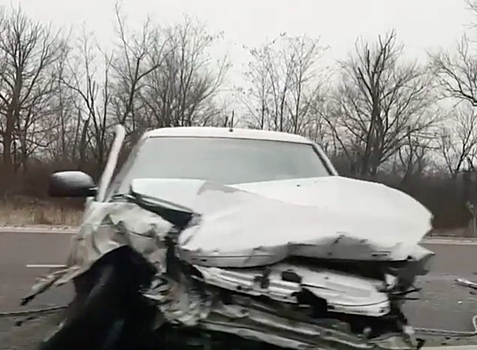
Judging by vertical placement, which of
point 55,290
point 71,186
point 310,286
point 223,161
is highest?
point 223,161

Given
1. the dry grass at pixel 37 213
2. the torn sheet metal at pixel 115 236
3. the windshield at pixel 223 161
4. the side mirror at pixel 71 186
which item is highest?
the windshield at pixel 223 161

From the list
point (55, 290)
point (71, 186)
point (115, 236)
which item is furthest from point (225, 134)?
point (115, 236)

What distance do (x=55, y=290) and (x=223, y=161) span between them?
1.56 meters

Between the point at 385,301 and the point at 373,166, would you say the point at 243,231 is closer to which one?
the point at 385,301

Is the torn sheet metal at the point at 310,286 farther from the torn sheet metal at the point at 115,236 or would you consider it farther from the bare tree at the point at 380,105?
the bare tree at the point at 380,105

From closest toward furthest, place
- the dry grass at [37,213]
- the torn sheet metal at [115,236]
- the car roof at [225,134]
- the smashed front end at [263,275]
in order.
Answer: the smashed front end at [263,275], the torn sheet metal at [115,236], the car roof at [225,134], the dry grass at [37,213]

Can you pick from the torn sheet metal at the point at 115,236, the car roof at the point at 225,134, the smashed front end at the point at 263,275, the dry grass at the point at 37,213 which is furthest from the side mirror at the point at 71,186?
the dry grass at the point at 37,213

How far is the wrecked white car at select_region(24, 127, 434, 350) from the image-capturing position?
279 cm

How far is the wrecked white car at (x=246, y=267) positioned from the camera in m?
2.79

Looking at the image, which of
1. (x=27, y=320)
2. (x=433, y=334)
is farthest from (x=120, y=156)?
(x=433, y=334)

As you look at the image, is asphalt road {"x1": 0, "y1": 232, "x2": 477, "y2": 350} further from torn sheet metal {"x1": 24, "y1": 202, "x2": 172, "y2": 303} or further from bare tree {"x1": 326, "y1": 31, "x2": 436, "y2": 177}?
bare tree {"x1": 326, "y1": 31, "x2": 436, "y2": 177}

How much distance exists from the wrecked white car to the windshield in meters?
0.44

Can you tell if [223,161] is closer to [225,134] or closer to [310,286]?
[225,134]

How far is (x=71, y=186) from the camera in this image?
4797 millimetres
